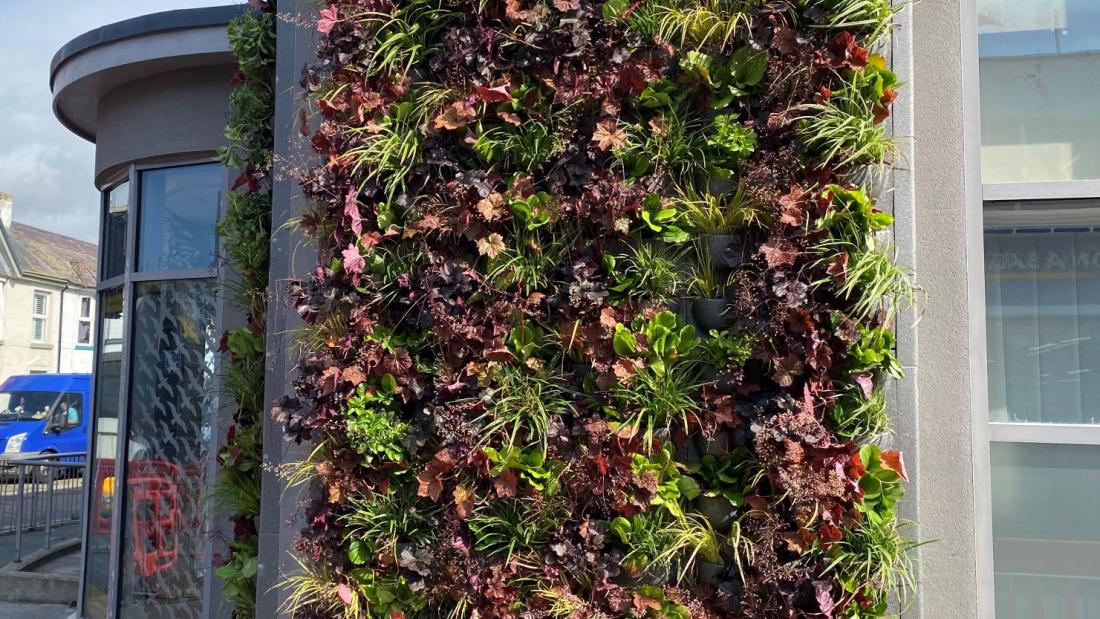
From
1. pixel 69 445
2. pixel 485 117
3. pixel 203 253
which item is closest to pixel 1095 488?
pixel 485 117

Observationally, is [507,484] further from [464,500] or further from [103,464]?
[103,464]

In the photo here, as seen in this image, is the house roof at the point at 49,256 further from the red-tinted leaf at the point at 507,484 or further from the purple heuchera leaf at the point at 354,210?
the red-tinted leaf at the point at 507,484

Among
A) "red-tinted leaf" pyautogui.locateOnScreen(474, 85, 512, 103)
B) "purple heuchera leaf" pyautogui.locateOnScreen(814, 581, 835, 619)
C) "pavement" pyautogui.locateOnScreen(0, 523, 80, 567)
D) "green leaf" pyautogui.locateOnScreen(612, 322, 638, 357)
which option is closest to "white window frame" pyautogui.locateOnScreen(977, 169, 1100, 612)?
"purple heuchera leaf" pyautogui.locateOnScreen(814, 581, 835, 619)

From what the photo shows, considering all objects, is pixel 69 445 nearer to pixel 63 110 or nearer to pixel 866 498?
pixel 63 110

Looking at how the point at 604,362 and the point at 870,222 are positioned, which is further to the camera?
the point at 604,362

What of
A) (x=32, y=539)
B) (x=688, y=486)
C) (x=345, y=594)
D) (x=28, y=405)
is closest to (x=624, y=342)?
(x=688, y=486)

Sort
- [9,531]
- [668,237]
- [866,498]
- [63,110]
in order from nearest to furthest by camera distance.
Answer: [866,498]
[668,237]
[63,110]
[9,531]

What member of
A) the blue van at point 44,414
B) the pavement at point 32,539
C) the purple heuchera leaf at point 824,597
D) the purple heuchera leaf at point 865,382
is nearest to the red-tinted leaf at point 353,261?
the purple heuchera leaf at point 865,382
